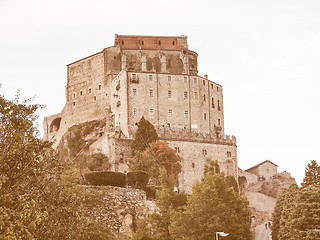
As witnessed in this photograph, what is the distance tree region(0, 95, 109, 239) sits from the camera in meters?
23.6

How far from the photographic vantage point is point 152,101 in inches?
3819

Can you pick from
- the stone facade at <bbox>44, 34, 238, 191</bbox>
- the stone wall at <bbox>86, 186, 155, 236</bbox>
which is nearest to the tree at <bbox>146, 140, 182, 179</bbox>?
the stone facade at <bbox>44, 34, 238, 191</bbox>

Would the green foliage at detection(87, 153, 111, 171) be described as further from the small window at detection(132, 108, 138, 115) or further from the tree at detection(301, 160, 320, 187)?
the tree at detection(301, 160, 320, 187)

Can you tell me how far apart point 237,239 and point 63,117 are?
7637cm

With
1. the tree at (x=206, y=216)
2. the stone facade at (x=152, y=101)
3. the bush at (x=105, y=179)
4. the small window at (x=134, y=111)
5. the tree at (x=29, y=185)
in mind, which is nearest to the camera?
the tree at (x=29, y=185)

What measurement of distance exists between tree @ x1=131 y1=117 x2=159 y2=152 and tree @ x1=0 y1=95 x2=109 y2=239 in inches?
2212

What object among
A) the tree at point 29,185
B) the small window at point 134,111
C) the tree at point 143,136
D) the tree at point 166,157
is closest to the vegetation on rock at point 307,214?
the tree at point 29,185

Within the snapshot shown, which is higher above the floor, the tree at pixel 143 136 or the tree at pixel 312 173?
the tree at pixel 143 136

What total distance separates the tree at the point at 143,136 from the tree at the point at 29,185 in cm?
5618

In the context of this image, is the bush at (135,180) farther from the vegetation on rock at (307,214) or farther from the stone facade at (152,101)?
the stone facade at (152,101)

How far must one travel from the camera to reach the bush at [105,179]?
1832 inches

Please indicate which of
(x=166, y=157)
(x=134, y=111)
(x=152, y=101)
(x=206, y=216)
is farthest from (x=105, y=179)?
(x=152, y=101)

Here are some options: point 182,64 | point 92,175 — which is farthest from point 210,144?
point 92,175

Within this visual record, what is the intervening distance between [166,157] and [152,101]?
19024 mm
